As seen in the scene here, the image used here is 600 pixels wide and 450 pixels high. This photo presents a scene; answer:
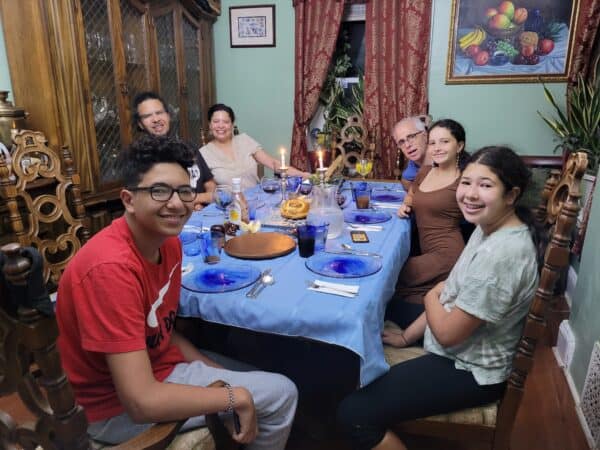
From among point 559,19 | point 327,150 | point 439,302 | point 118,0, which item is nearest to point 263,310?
point 439,302

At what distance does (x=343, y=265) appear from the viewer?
1.41 m

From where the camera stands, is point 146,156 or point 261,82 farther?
point 261,82

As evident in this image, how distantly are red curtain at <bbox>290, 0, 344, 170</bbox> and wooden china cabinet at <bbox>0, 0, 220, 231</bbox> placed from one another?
0.85m

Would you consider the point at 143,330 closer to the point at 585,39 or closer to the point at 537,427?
the point at 537,427

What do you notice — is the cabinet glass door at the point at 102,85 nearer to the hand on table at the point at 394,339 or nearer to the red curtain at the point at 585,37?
the hand on table at the point at 394,339

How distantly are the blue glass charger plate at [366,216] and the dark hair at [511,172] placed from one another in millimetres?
731

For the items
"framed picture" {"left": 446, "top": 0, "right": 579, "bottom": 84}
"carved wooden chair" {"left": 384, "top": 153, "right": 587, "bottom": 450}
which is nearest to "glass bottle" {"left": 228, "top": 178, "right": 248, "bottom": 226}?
"carved wooden chair" {"left": 384, "top": 153, "right": 587, "bottom": 450}

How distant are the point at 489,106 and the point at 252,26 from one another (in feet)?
6.79

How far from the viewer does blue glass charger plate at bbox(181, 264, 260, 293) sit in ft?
4.13

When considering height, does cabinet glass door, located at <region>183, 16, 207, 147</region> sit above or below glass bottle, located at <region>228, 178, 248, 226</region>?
above

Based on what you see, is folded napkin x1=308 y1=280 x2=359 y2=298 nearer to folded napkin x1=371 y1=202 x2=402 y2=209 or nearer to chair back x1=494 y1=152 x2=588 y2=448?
chair back x1=494 y1=152 x2=588 y2=448

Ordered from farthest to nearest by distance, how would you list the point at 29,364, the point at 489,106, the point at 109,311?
the point at 489,106, the point at 109,311, the point at 29,364

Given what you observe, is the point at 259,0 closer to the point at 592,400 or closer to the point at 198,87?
the point at 198,87

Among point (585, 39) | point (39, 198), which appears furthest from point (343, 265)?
point (585, 39)
